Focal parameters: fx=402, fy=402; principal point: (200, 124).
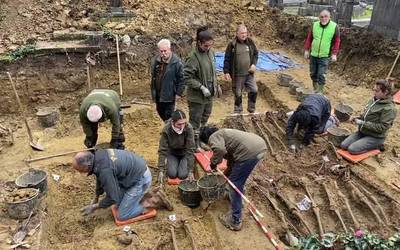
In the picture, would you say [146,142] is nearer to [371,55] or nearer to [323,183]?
[323,183]

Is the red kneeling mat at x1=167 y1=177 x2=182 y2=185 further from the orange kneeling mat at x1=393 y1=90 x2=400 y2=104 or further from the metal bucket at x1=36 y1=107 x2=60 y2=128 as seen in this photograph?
the orange kneeling mat at x1=393 y1=90 x2=400 y2=104

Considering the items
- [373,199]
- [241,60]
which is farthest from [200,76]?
[373,199]

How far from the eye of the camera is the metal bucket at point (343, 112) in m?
8.96

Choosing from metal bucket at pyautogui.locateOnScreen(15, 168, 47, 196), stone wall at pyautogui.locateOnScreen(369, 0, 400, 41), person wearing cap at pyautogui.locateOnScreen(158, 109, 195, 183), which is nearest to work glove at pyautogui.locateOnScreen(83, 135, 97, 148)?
metal bucket at pyautogui.locateOnScreen(15, 168, 47, 196)

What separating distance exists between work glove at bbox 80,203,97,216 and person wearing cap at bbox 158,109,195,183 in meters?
1.16

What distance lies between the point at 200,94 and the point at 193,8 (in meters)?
6.42

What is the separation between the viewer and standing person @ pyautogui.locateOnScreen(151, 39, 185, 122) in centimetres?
720

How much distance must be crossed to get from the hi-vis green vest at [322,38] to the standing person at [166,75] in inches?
137

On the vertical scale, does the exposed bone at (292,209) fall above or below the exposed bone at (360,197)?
below

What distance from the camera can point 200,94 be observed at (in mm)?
7344

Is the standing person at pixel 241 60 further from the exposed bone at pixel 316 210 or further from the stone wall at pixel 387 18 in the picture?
the stone wall at pixel 387 18

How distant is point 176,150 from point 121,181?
59.0 inches

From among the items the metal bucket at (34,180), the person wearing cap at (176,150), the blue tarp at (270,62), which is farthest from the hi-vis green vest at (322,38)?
the metal bucket at (34,180)

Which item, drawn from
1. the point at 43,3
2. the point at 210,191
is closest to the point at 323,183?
the point at 210,191
